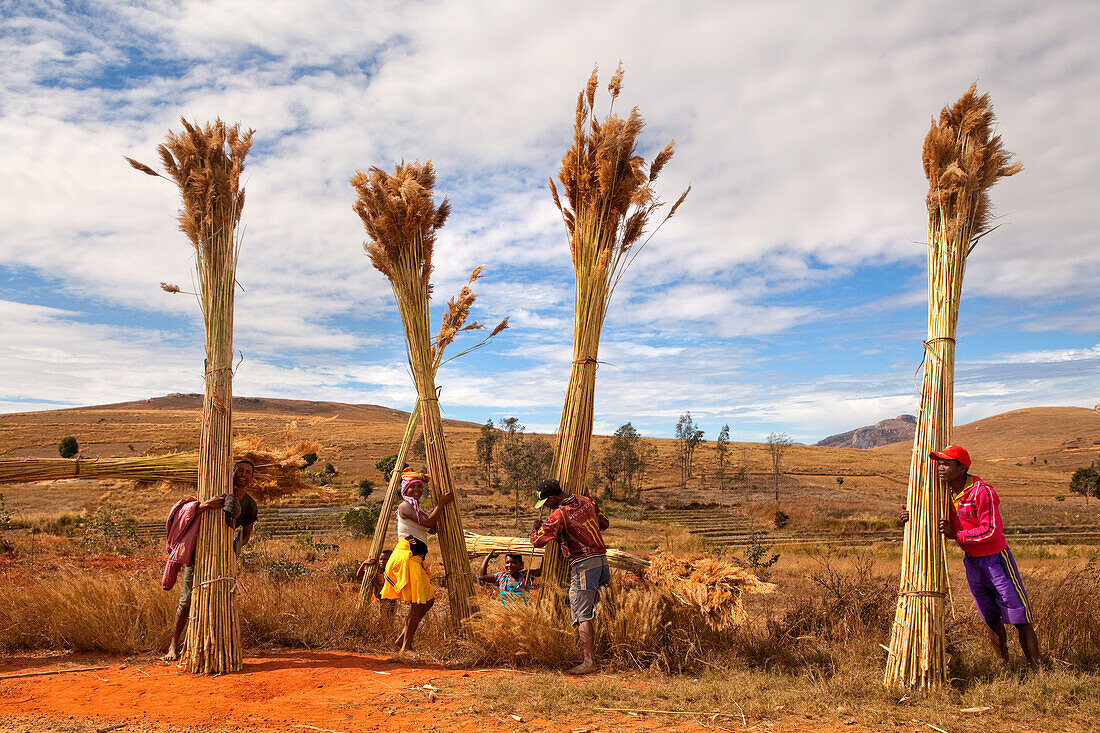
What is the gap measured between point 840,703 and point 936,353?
1987 millimetres

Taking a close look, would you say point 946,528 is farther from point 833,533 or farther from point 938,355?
point 833,533

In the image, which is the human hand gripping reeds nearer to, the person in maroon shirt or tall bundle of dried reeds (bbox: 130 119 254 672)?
the person in maroon shirt

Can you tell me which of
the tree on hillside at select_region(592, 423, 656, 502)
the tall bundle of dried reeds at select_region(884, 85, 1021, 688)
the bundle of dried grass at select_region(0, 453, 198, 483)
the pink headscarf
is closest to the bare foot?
the pink headscarf

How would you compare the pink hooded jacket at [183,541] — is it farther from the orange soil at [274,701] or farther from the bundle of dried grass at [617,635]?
the bundle of dried grass at [617,635]

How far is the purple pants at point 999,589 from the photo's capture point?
145 inches

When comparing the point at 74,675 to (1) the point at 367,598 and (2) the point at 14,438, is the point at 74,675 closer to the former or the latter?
(1) the point at 367,598

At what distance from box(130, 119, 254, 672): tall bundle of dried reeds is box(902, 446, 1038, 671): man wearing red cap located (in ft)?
13.6

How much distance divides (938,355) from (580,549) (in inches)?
95.5

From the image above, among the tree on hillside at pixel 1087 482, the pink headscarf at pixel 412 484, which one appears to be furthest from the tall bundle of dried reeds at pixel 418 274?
the tree on hillside at pixel 1087 482

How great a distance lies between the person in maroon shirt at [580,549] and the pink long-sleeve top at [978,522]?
206 centimetres

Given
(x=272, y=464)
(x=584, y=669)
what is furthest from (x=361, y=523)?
(x=584, y=669)

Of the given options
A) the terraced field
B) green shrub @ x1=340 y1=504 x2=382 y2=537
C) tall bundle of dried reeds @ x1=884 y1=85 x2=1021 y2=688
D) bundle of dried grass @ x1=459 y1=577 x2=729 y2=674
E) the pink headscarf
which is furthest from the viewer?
the terraced field

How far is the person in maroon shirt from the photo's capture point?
4.18 m

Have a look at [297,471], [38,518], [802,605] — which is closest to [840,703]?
[802,605]
